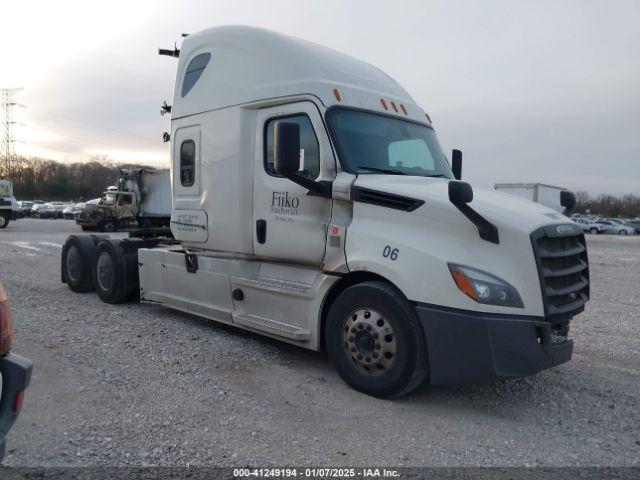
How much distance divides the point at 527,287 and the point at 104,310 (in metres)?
6.18

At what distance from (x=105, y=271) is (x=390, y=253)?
225 inches

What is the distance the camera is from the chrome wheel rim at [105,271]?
27.2 feet

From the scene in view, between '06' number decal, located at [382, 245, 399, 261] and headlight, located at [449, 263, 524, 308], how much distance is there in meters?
0.53

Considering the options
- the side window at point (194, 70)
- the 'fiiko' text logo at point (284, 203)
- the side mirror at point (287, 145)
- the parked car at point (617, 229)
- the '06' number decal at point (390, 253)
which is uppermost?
the side window at point (194, 70)

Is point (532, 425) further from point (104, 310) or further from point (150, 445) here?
point (104, 310)

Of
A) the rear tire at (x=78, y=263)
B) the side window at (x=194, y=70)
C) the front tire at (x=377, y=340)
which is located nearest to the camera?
the front tire at (x=377, y=340)

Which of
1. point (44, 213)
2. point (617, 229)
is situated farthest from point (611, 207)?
point (44, 213)

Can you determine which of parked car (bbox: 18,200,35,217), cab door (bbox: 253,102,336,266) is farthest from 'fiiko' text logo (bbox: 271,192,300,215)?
parked car (bbox: 18,200,35,217)

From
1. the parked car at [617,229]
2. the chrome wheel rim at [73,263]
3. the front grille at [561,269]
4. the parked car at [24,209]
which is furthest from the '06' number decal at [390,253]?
the parked car at [617,229]

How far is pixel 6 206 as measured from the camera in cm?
2873

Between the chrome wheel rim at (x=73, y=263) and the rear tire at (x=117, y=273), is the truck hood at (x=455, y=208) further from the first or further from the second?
the chrome wheel rim at (x=73, y=263)

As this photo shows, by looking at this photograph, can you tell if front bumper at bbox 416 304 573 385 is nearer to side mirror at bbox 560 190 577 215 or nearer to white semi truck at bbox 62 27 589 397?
white semi truck at bbox 62 27 589 397

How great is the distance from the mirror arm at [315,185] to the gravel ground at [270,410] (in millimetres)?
1804

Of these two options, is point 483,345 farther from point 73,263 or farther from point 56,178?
point 56,178
